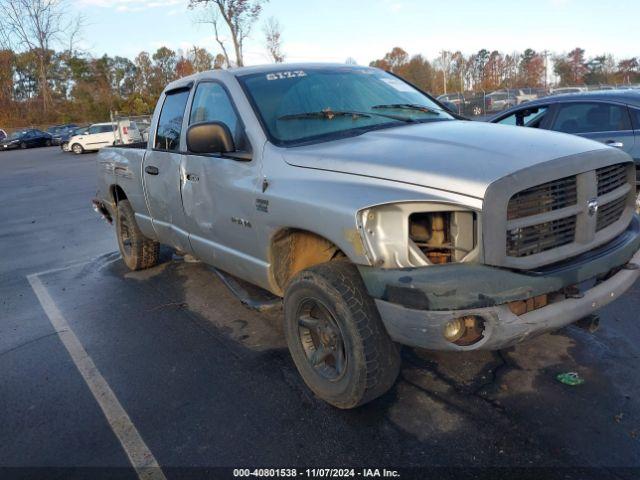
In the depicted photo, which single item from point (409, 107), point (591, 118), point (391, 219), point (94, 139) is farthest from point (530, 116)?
point (94, 139)

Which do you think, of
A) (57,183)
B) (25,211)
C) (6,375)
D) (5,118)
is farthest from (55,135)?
(6,375)

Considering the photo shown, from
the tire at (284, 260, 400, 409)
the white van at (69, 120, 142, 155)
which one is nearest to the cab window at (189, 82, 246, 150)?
the tire at (284, 260, 400, 409)

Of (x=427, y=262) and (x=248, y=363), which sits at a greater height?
(x=427, y=262)

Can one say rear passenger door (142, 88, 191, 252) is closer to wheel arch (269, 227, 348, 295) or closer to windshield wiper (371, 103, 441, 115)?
wheel arch (269, 227, 348, 295)

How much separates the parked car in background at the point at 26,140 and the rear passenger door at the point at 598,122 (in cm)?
4422

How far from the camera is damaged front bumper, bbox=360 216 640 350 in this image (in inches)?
103

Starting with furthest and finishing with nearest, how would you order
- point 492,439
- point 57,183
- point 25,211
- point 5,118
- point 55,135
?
point 5,118 → point 55,135 → point 57,183 → point 25,211 → point 492,439

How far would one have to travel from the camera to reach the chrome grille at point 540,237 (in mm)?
2732

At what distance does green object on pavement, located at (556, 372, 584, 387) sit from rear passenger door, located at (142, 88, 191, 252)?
3.06 m

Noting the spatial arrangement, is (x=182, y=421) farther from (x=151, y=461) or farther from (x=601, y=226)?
(x=601, y=226)

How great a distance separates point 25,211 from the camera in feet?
39.4

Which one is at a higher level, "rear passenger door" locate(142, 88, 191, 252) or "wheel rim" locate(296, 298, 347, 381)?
"rear passenger door" locate(142, 88, 191, 252)

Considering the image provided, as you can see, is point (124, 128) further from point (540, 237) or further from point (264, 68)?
point (540, 237)

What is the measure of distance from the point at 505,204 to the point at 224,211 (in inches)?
82.9
